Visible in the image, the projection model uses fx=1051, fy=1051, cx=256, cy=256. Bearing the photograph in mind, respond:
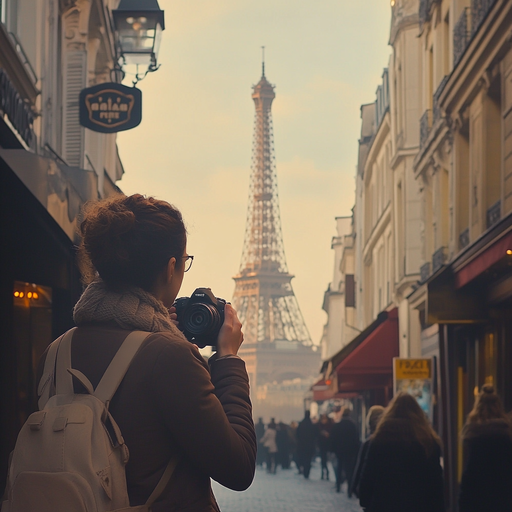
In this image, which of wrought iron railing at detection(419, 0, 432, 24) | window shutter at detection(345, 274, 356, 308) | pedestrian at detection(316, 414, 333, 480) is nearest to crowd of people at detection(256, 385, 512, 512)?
wrought iron railing at detection(419, 0, 432, 24)

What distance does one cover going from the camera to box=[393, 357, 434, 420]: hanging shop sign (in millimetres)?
15172

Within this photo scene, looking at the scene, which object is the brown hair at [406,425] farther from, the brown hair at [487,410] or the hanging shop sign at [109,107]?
the hanging shop sign at [109,107]

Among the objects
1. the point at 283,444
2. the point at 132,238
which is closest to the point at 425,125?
the point at 283,444

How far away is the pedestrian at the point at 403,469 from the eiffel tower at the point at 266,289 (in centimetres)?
9427

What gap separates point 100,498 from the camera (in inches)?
86.6

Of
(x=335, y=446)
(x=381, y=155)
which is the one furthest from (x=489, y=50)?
(x=381, y=155)

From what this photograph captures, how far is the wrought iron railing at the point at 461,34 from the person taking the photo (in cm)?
1555

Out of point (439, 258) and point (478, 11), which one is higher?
point (478, 11)

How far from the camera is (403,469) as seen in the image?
725cm

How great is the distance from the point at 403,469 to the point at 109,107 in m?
7.76

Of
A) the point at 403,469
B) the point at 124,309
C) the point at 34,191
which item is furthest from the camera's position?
the point at 34,191

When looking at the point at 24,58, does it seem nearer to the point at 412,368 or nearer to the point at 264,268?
the point at 412,368

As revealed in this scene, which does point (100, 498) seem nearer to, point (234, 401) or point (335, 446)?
point (234, 401)

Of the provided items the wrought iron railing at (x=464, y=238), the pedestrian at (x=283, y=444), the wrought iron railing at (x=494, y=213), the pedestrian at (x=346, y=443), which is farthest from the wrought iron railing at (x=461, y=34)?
the pedestrian at (x=283, y=444)
